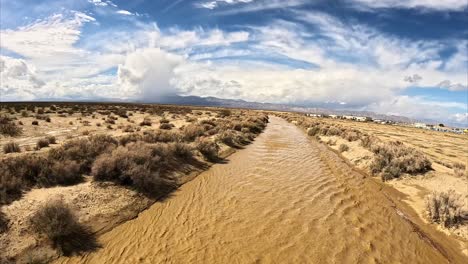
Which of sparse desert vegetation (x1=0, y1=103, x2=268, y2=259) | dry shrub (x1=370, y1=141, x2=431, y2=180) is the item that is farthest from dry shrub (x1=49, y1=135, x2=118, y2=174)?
dry shrub (x1=370, y1=141, x2=431, y2=180)

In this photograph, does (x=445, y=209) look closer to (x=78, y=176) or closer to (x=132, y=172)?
(x=132, y=172)

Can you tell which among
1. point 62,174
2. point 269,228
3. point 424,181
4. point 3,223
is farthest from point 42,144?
point 424,181

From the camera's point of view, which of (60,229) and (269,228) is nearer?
(60,229)

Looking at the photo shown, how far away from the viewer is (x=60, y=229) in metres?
6.93

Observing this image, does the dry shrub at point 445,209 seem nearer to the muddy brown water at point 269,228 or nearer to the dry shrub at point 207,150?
the muddy brown water at point 269,228

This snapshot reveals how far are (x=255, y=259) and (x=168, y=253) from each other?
218 centimetres

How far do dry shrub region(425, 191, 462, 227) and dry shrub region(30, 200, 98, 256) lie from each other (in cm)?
1087

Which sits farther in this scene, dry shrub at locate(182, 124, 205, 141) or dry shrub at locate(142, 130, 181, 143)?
dry shrub at locate(182, 124, 205, 141)

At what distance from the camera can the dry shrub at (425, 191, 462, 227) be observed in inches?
376

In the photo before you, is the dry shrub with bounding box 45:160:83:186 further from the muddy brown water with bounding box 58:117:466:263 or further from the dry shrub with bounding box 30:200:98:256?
the muddy brown water with bounding box 58:117:466:263

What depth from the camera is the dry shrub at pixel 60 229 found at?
689 centimetres

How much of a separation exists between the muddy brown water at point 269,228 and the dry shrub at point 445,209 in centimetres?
102

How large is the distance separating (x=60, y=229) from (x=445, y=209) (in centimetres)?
1186

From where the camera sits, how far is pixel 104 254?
692 centimetres
